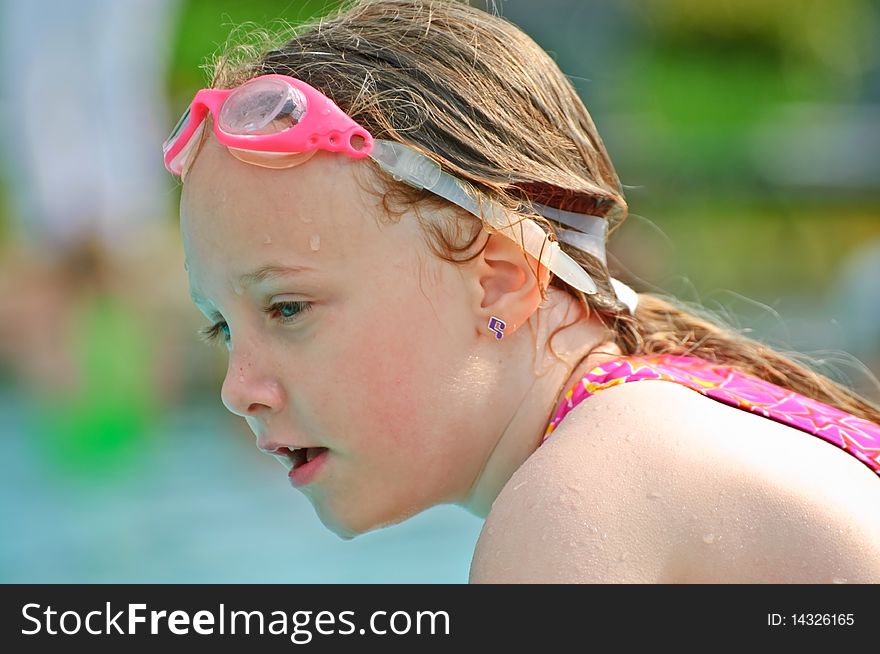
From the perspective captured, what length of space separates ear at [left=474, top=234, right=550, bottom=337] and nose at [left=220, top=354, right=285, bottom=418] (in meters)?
0.39

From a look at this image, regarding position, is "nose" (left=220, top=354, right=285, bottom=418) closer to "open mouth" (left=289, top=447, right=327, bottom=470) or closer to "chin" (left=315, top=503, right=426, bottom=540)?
"open mouth" (left=289, top=447, right=327, bottom=470)

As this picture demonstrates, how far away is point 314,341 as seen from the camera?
6.74 feet

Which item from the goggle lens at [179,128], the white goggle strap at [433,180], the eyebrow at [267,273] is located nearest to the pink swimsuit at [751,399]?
the white goggle strap at [433,180]

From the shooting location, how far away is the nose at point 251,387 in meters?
2.10

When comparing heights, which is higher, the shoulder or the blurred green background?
the shoulder

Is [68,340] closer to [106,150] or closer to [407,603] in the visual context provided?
[106,150]

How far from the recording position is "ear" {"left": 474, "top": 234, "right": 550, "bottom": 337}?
2.13 metres

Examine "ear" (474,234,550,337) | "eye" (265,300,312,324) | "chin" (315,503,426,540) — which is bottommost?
"chin" (315,503,426,540)

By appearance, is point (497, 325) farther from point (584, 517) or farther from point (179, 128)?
point (179, 128)

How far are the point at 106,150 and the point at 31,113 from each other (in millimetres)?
704

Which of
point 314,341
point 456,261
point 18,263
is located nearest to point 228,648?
point 314,341

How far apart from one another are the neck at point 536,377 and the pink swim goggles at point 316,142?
0.10 meters

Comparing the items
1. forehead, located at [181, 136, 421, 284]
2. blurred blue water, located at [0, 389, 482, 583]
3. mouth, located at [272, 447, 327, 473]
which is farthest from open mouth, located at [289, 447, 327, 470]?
blurred blue water, located at [0, 389, 482, 583]

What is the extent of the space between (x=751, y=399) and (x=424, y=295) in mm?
620
